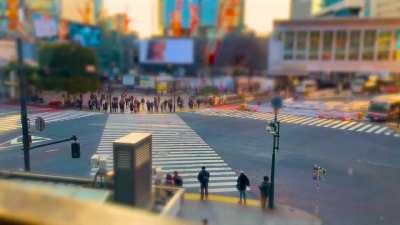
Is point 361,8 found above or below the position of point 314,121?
above

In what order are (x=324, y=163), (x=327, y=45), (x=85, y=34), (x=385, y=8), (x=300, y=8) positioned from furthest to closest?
(x=300, y=8) < (x=385, y=8) < (x=327, y=45) < (x=85, y=34) < (x=324, y=163)

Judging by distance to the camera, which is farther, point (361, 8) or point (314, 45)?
point (361, 8)

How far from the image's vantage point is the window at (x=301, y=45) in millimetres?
71562

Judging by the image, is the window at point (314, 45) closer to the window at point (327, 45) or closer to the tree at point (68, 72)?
the window at point (327, 45)

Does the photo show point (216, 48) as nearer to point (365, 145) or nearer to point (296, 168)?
point (365, 145)

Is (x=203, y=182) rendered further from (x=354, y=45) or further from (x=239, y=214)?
(x=354, y=45)

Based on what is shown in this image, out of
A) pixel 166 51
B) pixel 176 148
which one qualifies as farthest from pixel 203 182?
pixel 166 51

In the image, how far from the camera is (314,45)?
71312 millimetres

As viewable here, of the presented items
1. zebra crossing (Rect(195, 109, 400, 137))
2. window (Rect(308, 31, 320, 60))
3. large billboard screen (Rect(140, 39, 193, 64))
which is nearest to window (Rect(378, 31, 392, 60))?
window (Rect(308, 31, 320, 60))

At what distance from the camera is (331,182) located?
16203 mm

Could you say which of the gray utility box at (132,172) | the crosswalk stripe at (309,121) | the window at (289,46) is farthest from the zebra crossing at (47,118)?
the window at (289,46)

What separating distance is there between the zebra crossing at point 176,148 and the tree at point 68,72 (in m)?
3.31

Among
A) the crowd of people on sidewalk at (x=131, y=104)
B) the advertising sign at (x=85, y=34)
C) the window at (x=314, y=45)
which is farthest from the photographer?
the window at (x=314, y=45)

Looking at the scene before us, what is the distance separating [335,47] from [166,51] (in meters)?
31.2
